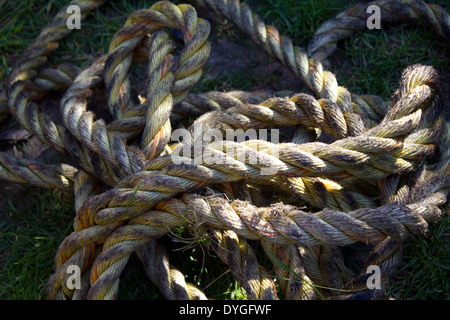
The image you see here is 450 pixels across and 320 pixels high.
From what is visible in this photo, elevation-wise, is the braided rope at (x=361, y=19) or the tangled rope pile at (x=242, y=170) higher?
the braided rope at (x=361, y=19)

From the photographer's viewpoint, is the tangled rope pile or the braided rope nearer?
the tangled rope pile

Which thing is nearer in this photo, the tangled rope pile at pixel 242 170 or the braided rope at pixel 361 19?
the tangled rope pile at pixel 242 170

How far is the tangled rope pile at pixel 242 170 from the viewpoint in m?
1.52

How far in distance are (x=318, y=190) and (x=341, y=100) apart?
36 centimetres

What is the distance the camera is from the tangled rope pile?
1.52 meters

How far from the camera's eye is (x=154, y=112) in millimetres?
1774

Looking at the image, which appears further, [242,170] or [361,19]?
[361,19]

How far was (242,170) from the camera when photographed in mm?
1562

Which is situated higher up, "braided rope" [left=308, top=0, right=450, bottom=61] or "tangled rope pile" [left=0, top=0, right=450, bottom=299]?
"braided rope" [left=308, top=0, right=450, bottom=61]

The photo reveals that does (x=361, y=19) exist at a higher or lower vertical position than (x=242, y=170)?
higher
